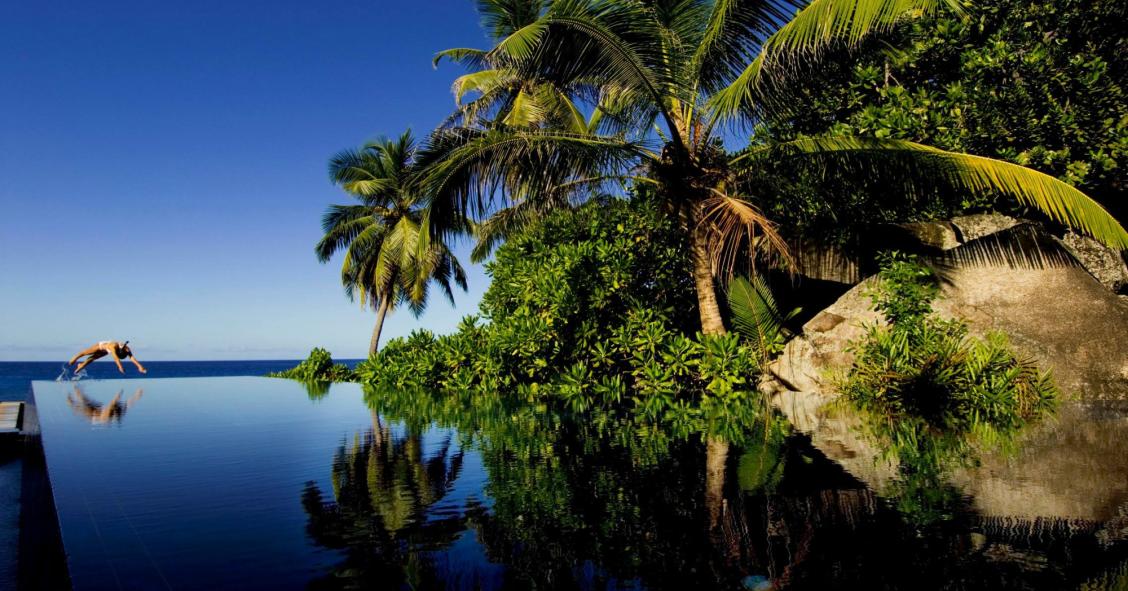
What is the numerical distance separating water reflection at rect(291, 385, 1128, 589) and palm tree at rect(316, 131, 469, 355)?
18.7m

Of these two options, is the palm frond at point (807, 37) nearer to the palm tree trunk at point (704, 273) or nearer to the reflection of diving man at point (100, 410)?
the palm tree trunk at point (704, 273)

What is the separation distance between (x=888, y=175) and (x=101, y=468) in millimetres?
8894

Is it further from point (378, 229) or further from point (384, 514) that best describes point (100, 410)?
point (378, 229)

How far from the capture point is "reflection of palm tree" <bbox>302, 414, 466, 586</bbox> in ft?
6.23

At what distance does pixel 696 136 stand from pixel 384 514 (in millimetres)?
8046

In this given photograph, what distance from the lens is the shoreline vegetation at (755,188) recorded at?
Answer: 7.44 m

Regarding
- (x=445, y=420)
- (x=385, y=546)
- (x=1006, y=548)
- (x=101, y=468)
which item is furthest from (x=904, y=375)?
(x=101, y=468)

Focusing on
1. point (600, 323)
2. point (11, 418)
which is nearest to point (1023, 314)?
point (600, 323)

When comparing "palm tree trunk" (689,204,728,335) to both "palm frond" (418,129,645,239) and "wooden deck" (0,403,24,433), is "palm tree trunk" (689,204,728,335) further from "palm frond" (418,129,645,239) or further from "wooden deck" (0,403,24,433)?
"wooden deck" (0,403,24,433)

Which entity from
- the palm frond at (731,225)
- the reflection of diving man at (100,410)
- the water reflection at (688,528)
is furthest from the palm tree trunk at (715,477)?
the reflection of diving man at (100,410)

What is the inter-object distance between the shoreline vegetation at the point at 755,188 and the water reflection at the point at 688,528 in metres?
1.63

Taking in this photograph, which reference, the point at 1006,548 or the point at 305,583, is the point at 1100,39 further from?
the point at 305,583

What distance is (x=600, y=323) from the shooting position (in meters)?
11.5

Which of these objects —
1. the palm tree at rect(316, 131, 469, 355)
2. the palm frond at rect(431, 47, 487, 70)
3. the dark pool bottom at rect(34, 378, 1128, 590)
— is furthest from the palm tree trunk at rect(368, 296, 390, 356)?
the dark pool bottom at rect(34, 378, 1128, 590)
